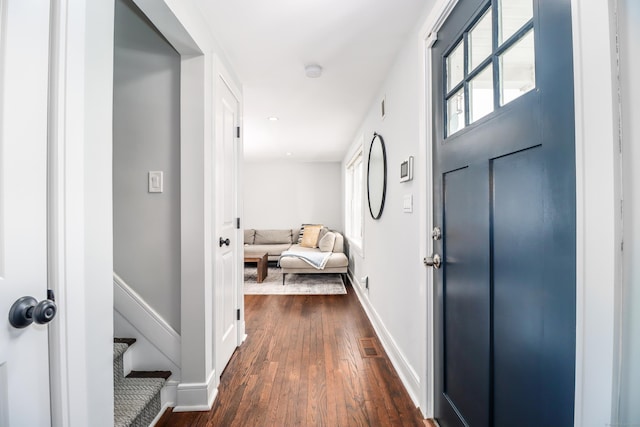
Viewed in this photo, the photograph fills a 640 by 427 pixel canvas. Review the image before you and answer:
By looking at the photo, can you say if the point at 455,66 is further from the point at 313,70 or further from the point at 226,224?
the point at 226,224

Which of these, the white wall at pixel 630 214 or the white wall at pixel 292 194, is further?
the white wall at pixel 292 194

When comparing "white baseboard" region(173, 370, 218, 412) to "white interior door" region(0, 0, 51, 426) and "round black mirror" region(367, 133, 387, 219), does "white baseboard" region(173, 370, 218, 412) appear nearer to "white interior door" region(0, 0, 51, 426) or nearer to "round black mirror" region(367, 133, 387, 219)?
"white interior door" region(0, 0, 51, 426)

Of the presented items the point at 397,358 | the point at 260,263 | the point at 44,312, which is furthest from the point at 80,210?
the point at 260,263

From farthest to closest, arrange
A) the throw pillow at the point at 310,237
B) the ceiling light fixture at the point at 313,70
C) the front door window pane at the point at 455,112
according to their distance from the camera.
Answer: the throw pillow at the point at 310,237, the ceiling light fixture at the point at 313,70, the front door window pane at the point at 455,112

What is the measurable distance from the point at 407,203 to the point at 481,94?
798 millimetres

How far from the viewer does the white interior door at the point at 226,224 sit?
1.79 meters

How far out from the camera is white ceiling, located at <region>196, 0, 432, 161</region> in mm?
1472

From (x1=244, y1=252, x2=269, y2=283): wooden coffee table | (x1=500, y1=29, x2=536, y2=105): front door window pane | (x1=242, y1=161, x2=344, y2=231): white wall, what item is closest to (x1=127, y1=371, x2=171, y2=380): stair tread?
(x1=500, y1=29, x2=536, y2=105): front door window pane

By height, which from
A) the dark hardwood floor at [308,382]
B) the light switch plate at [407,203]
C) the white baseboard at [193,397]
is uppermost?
the light switch plate at [407,203]

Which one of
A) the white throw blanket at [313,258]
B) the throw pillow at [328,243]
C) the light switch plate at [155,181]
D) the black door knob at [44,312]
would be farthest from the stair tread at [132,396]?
the throw pillow at [328,243]

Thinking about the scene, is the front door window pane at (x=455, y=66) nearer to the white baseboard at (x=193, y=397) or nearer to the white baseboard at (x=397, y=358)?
the white baseboard at (x=397, y=358)

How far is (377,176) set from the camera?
104 inches

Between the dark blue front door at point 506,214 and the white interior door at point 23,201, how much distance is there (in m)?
1.25

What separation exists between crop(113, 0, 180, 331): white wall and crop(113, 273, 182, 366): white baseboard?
0.11ft
